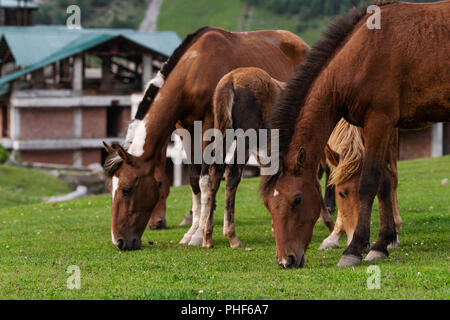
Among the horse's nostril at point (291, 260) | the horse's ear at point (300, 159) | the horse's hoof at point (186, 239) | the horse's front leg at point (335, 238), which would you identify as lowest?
the horse's hoof at point (186, 239)

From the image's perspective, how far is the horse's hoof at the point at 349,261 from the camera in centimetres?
870

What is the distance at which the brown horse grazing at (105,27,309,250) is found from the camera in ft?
34.4

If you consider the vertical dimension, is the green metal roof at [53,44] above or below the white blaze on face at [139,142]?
below

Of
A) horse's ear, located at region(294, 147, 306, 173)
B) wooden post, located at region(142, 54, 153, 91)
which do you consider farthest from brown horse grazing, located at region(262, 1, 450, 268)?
wooden post, located at region(142, 54, 153, 91)

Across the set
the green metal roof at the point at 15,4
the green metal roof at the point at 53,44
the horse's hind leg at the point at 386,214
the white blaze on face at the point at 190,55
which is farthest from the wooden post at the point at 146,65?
the horse's hind leg at the point at 386,214

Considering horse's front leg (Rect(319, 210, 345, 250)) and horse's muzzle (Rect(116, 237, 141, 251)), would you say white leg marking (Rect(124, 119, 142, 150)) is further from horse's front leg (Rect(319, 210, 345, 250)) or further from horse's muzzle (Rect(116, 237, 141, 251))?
horse's front leg (Rect(319, 210, 345, 250))

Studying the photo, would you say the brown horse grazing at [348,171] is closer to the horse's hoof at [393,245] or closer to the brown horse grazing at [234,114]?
the horse's hoof at [393,245]

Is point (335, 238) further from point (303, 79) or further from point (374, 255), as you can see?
point (303, 79)

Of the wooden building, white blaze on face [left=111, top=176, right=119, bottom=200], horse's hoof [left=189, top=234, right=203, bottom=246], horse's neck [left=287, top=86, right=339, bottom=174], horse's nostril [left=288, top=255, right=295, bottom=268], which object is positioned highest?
horse's neck [left=287, top=86, right=339, bottom=174]

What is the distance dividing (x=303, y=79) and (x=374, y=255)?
2292 millimetres

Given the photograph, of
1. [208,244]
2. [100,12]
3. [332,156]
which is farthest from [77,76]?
[100,12]

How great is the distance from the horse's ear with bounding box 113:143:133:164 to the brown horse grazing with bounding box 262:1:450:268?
99.1 inches

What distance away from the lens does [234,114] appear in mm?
10664
